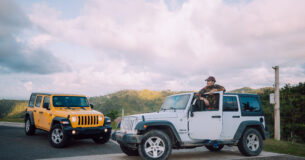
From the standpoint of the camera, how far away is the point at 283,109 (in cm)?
4478

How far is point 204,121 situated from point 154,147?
168cm

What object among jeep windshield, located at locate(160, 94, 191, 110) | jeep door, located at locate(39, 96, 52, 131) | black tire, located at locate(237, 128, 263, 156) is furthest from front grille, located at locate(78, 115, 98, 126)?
black tire, located at locate(237, 128, 263, 156)

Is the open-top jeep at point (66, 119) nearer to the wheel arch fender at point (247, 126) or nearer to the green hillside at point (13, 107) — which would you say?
the wheel arch fender at point (247, 126)

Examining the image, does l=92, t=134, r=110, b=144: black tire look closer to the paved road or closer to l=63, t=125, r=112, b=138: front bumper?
the paved road

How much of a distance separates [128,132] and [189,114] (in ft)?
6.01

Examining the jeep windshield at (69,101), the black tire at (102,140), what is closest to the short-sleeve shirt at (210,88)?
the black tire at (102,140)

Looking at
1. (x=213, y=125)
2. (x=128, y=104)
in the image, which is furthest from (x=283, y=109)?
(x=128, y=104)

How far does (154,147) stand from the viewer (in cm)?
668

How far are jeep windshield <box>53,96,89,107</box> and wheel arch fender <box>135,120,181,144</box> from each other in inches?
209

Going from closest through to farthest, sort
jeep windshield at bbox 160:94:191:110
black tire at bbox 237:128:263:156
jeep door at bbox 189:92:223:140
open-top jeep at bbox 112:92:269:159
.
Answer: open-top jeep at bbox 112:92:269:159 < jeep door at bbox 189:92:223:140 < jeep windshield at bbox 160:94:191:110 < black tire at bbox 237:128:263:156

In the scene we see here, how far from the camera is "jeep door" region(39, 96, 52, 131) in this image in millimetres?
10211

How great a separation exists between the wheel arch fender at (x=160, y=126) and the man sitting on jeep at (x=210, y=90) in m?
1.25

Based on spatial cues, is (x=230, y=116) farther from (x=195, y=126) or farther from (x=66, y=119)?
(x=66, y=119)

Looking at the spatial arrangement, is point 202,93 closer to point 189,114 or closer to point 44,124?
point 189,114
